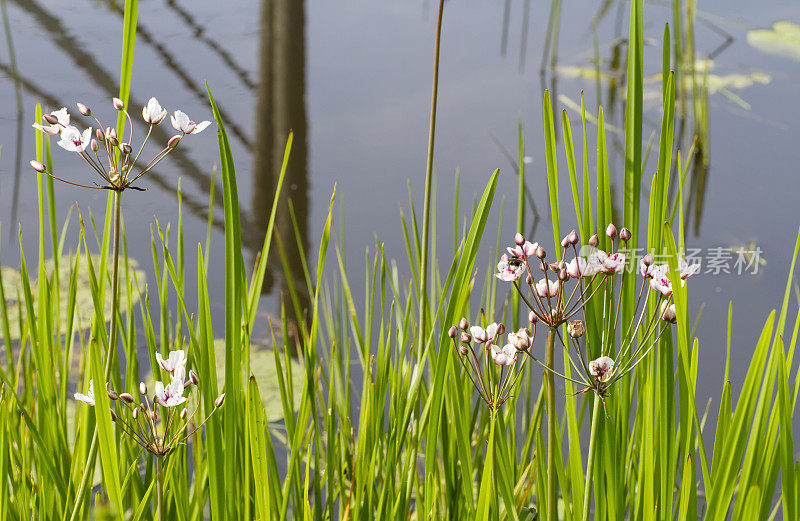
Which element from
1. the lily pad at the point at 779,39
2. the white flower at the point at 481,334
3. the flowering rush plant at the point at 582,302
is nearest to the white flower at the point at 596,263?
the flowering rush plant at the point at 582,302

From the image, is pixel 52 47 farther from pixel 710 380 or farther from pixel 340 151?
pixel 710 380

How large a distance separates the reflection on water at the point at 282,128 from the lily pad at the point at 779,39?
1.69 m

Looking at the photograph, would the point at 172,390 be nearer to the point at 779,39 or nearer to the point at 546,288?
the point at 546,288

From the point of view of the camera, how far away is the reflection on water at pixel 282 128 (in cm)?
190

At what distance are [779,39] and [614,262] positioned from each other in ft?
8.71

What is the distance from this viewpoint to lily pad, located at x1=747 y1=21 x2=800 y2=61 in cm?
268

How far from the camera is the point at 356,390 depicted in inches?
58.1

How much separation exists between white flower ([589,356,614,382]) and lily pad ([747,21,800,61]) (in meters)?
2.59

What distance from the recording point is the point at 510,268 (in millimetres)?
544

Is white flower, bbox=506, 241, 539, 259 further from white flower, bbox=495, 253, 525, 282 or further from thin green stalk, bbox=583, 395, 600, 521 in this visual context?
thin green stalk, bbox=583, 395, 600, 521

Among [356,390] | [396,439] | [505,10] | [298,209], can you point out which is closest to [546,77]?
[505,10]

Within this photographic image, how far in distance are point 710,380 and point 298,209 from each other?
1.09 metres

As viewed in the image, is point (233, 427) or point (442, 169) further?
point (442, 169)

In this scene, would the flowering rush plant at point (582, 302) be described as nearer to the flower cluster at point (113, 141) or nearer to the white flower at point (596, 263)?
the white flower at point (596, 263)
